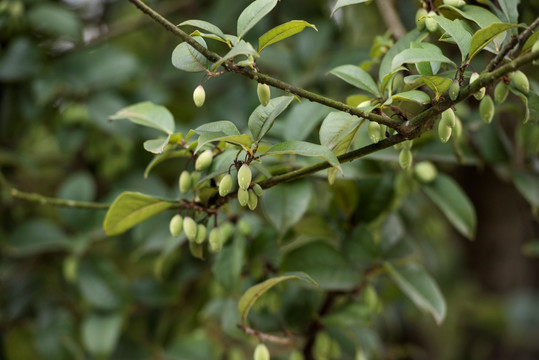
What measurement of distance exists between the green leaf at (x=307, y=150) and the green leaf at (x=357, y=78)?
0.37 feet

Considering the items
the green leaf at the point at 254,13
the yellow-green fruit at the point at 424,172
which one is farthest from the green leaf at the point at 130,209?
the yellow-green fruit at the point at 424,172

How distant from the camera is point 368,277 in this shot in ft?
2.93

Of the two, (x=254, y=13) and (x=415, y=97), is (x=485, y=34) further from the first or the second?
(x=254, y=13)

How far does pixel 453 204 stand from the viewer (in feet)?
3.03

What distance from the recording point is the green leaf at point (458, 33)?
21.3 inches

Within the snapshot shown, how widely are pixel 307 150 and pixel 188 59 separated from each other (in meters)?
0.15

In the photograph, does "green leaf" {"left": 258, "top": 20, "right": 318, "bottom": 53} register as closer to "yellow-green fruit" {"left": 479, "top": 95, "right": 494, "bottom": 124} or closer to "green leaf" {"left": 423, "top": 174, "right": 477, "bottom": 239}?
"yellow-green fruit" {"left": 479, "top": 95, "right": 494, "bottom": 124}

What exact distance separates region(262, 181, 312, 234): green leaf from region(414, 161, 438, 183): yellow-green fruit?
0.71ft

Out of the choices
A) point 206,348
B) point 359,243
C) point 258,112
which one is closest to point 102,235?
point 206,348

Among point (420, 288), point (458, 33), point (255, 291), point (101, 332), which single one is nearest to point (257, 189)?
point (255, 291)

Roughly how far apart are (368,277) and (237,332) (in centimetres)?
23

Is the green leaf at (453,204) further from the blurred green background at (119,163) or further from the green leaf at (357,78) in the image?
the green leaf at (357,78)

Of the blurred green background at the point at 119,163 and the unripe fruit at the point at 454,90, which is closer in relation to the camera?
the unripe fruit at the point at 454,90

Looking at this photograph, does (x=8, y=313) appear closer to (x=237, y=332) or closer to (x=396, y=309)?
(x=237, y=332)
